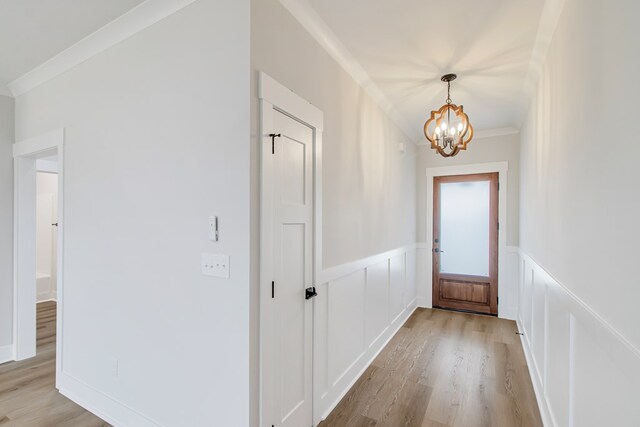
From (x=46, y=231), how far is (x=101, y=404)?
4.57 m

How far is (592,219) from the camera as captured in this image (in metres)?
1.31

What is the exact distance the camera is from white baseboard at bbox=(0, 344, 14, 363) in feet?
9.90

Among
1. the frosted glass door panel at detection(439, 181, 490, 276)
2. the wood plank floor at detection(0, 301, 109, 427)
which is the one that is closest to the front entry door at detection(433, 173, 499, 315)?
the frosted glass door panel at detection(439, 181, 490, 276)

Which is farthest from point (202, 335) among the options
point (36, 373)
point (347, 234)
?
point (36, 373)

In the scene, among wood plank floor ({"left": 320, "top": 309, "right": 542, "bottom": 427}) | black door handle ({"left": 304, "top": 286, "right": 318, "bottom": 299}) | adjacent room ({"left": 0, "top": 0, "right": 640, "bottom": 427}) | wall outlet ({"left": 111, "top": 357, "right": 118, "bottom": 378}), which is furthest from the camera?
wood plank floor ({"left": 320, "top": 309, "right": 542, "bottom": 427})

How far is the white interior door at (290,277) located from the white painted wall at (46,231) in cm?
545

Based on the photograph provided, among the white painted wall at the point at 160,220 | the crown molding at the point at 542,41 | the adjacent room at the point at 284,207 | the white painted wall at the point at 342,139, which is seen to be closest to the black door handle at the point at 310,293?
the adjacent room at the point at 284,207

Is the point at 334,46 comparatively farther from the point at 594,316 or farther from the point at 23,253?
the point at 23,253

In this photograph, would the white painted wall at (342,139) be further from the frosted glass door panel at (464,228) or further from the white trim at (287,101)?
the frosted glass door panel at (464,228)

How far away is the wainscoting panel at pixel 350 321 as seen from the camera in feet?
7.17

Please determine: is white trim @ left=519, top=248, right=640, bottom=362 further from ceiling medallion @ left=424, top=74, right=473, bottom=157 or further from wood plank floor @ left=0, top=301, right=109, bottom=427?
wood plank floor @ left=0, top=301, right=109, bottom=427

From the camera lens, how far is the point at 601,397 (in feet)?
3.79

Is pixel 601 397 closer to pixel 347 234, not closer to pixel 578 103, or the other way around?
pixel 578 103

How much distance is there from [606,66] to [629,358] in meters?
1.01
